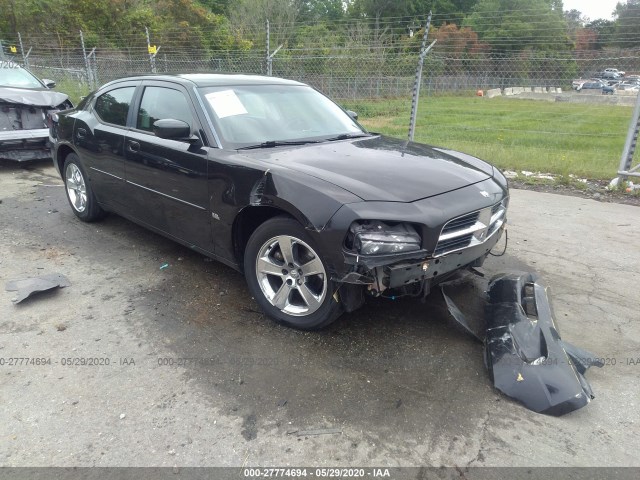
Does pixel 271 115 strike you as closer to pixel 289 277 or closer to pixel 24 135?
pixel 289 277

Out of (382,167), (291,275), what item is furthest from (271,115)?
(291,275)

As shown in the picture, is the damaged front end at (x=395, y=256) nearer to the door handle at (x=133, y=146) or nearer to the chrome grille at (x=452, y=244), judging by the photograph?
the chrome grille at (x=452, y=244)

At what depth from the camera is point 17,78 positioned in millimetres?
8633

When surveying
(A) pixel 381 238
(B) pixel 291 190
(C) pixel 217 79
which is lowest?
(A) pixel 381 238

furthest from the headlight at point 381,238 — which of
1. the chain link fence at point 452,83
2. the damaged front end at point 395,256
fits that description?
the chain link fence at point 452,83

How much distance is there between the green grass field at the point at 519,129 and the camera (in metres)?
8.48

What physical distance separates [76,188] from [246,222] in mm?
3050

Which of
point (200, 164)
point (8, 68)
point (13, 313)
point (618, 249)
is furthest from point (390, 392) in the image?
point (8, 68)

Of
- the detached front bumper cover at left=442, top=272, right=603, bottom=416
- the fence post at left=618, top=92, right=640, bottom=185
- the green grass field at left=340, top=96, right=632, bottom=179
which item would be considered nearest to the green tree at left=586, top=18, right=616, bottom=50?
the green grass field at left=340, top=96, right=632, bottom=179

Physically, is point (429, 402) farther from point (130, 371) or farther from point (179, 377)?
point (130, 371)

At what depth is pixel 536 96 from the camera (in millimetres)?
22500

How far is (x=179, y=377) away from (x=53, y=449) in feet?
2.36

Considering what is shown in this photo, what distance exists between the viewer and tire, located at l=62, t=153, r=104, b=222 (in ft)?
17.1

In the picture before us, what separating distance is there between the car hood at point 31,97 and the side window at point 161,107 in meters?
4.64
